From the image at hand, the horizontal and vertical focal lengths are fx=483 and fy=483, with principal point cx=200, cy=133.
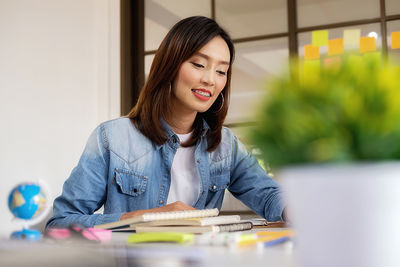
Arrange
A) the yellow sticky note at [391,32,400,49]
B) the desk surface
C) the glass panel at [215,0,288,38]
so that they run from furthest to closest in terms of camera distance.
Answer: the glass panel at [215,0,288,38]
the yellow sticky note at [391,32,400,49]
the desk surface

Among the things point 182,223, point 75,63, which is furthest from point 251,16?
point 182,223

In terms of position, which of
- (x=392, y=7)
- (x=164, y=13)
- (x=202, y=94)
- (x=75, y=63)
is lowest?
(x=202, y=94)

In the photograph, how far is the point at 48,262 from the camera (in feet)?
1.82

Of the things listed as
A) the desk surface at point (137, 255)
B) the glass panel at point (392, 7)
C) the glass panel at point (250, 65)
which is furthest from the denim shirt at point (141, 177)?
the glass panel at point (392, 7)

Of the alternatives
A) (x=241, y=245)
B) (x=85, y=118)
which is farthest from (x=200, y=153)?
(x=85, y=118)

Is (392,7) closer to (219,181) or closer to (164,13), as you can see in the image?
(164,13)

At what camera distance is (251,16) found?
2.85 metres

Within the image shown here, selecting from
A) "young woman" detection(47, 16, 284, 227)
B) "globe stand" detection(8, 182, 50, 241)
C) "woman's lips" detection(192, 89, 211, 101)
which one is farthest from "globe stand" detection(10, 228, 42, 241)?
"woman's lips" detection(192, 89, 211, 101)

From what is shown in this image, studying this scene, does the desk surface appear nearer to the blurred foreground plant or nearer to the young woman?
the blurred foreground plant

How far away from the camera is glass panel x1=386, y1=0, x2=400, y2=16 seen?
2543mm

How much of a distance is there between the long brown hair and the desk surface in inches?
37.9

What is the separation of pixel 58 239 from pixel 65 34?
→ 8.54 ft

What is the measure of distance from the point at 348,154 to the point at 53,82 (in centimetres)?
290

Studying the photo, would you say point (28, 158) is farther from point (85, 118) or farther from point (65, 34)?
point (65, 34)
